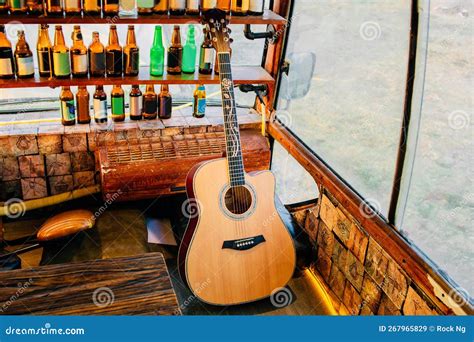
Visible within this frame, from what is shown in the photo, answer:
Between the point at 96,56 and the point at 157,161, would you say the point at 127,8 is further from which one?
the point at 157,161

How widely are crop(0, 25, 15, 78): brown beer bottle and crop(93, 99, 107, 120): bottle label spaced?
1.59 feet

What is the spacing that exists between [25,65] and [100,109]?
19.7 inches

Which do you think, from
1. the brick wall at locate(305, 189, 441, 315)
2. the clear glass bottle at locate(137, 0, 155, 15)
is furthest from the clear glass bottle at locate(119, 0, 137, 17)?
the brick wall at locate(305, 189, 441, 315)

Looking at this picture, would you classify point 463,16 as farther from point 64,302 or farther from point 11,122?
point 11,122

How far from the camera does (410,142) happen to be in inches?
86.5

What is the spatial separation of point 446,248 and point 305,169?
1.06 m

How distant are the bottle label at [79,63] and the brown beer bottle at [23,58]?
21cm

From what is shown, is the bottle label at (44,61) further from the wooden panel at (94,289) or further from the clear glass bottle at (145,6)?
the wooden panel at (94,289)

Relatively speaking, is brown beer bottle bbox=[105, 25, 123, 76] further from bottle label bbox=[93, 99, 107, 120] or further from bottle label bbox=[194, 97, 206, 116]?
bottle label bbox=[194, 97, 206, 116]

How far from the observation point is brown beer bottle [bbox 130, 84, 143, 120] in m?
2.94

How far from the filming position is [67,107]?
9.43 feet

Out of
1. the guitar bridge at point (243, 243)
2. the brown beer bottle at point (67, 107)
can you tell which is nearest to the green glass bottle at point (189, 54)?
the brown beer bottle at point (67, 107)

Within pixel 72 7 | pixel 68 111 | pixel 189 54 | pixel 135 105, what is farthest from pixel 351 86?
pixel 68 111

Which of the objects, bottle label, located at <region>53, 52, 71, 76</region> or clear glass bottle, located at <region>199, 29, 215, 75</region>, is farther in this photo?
clear glass bottle, located at <region>199, 29, 215, 75</region>
